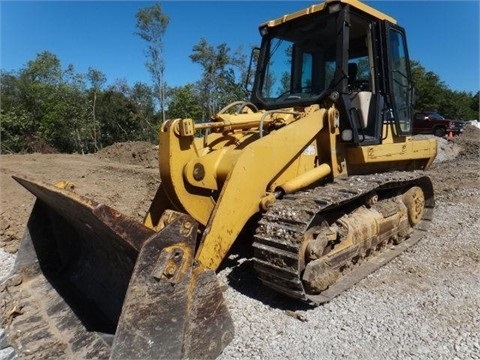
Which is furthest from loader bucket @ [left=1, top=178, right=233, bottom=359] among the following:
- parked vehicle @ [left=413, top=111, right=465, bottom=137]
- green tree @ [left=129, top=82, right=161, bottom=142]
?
green tree @ [left=129, top=82, right=161, bottom=142]

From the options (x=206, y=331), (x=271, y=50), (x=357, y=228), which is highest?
(x=271, y=50)

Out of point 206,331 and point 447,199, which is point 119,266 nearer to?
point 206,331

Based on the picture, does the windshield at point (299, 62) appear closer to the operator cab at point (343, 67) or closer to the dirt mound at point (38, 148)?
the operator cab at point (343, 67)

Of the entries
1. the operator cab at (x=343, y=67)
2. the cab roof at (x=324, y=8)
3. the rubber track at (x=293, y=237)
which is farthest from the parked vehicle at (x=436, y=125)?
the rubber track at (x=293, y=237)

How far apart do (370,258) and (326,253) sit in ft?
3.42

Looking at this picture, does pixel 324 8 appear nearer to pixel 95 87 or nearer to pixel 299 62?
pixel 299 62

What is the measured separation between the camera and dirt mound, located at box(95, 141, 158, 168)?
560 inches

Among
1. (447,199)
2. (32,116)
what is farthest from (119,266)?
(32,116)

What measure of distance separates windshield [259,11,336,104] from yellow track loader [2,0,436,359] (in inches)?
0.6

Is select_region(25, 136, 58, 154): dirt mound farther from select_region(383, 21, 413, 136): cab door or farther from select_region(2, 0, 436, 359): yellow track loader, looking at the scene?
select_region(383, 21, 413, 136): cab door

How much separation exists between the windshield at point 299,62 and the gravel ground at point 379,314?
1.97 meters

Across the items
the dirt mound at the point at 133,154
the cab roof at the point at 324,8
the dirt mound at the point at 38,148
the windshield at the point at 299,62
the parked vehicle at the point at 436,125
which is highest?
the cab roof at the point at 324,8

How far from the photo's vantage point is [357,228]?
3994 millimetres

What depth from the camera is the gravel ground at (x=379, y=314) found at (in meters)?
2.88
